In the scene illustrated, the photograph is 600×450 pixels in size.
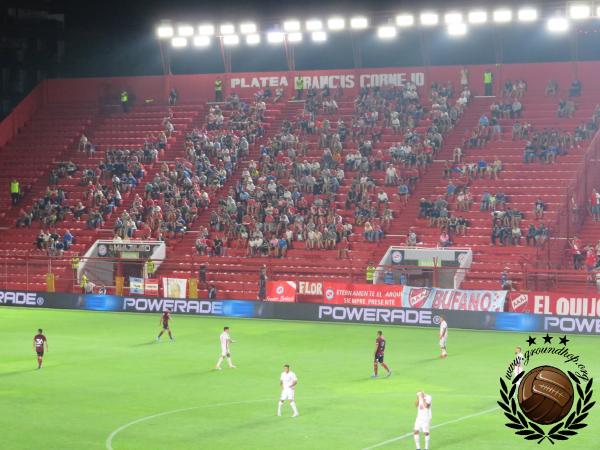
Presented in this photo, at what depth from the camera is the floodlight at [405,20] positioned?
6375 centimetres

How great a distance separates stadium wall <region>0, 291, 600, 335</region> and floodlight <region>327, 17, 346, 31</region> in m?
19.0

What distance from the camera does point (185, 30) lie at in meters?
70.5

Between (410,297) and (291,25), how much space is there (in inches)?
858

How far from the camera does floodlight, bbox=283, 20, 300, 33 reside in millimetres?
67562

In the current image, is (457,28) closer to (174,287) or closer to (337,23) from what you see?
(337,23)

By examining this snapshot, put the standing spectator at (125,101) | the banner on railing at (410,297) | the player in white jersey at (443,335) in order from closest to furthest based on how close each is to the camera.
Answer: the player in white jersey at (443,335) < the banner on railing at (410,297) < the standing spectator at (125,101)

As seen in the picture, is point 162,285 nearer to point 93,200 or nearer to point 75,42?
point 93,200

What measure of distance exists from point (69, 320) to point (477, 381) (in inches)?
984

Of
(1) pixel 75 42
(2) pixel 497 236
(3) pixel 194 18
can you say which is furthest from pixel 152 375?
(1) pixel 75 42

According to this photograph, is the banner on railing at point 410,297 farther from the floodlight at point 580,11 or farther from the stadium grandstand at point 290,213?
the floodlight at point 580,11

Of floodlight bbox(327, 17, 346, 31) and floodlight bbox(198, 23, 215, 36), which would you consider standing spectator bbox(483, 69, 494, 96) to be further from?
floodlight bbox(198, 23, 215, 36)

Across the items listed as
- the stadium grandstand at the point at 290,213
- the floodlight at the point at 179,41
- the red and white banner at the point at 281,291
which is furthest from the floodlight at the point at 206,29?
the red and white banner at the point at 281,291

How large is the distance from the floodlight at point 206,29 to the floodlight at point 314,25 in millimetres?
6125

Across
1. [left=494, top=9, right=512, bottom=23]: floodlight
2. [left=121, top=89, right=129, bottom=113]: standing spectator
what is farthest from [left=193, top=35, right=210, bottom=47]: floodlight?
[left=494, top=9, right=512, bottom=23]: floodlight
